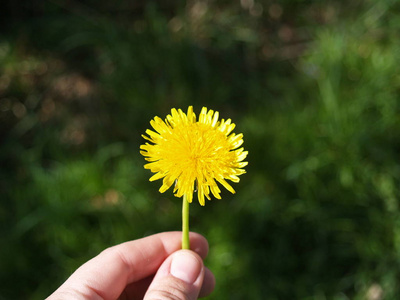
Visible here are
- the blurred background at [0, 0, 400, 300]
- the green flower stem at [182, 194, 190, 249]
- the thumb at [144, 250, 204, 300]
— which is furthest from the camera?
the blurred background at [0, 0, 400, 300]

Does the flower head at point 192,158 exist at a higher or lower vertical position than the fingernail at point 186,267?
higher

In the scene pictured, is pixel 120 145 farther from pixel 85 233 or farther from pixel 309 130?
pixel 309 130

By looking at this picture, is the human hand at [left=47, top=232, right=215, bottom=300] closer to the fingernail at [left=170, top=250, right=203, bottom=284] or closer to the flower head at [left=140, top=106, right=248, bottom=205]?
the fingernail at [left=170, top=250, right=203, bottom=284]

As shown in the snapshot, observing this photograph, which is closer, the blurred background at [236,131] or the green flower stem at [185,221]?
the green flower stem at [185,221]

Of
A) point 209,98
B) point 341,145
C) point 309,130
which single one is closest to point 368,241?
point 341,145

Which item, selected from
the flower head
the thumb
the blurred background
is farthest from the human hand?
the blurred background

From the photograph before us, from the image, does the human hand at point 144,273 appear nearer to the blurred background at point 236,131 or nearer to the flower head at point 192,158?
the flower head at point 192,158

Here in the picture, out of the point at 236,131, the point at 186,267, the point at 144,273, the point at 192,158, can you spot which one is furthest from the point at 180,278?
the point at 236,131

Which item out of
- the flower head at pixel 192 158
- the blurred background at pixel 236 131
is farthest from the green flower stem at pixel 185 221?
the blurred background at pixel 236 131
